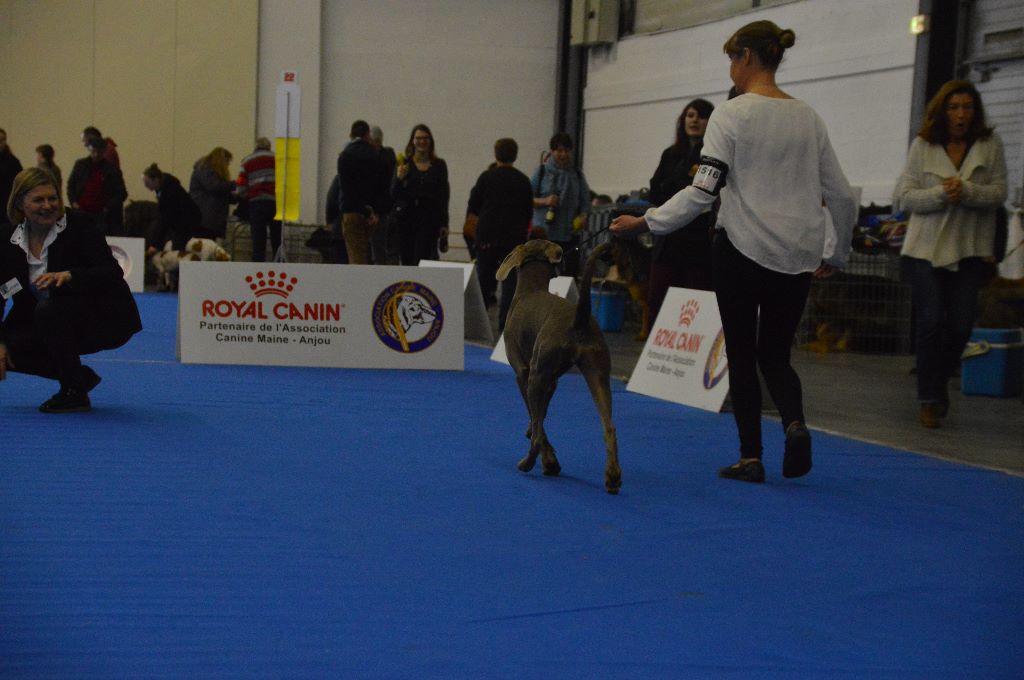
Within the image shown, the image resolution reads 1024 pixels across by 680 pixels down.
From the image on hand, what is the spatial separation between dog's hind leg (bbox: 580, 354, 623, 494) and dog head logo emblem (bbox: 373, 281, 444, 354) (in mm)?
3390

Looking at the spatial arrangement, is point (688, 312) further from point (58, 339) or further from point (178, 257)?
point (178, 257)

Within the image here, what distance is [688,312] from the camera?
20.6 ft

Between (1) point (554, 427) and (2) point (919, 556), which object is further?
(1) point (554, 427)

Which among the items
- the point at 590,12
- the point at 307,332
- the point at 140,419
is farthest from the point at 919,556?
the point at 590,12

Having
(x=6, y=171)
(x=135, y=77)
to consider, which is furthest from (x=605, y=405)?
(x=135, y=77)

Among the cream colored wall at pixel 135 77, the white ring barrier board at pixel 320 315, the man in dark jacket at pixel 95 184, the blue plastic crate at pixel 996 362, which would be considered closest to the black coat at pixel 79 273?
the white ring barrier board at pixel 320 315

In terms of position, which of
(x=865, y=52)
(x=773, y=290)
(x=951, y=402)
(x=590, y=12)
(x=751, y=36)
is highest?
(x=590, y=12)

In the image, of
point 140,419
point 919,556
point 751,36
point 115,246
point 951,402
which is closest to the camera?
point 919,556

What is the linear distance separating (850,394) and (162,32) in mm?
12663

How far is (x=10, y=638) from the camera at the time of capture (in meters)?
2.31

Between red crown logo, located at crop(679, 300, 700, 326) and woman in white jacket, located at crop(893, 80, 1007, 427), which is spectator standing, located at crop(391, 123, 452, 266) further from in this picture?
woman in white jacket, located at crop(893, 80, 1007, 427)

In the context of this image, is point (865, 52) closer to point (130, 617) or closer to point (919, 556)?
point (919, 556)

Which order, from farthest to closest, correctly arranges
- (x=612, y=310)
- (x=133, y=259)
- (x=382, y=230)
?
(x=133, y=259) < (x=612, y=310) < (x=382, y=230)

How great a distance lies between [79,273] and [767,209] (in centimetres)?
276
